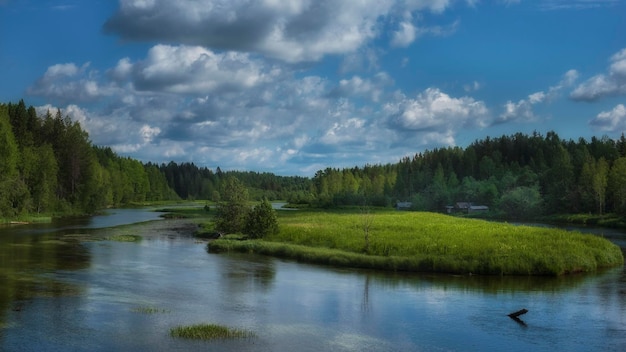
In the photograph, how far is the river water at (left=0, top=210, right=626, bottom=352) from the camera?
25906 mm

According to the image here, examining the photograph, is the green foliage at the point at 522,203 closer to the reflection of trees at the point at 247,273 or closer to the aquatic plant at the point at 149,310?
the reflection of trees at the point at 247,273

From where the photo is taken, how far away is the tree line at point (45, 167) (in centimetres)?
9469

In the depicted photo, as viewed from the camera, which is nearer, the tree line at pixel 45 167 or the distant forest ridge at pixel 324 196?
the tree line at pixel 45 167

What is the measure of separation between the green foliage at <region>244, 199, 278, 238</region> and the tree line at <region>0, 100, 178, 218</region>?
45.5 m

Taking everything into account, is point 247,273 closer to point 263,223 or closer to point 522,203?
point 263,223

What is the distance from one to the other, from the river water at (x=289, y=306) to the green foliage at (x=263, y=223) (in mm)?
15065

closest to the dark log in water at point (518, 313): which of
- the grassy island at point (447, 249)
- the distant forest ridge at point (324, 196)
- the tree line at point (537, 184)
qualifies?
the grassy island at point (447, 249)

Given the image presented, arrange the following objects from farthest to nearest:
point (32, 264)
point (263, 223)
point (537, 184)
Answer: point (537, 184) → point (263, 223) → point (32, 264)

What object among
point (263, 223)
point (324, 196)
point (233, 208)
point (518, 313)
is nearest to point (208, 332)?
point (518, 313)

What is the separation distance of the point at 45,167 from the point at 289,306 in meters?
90.5

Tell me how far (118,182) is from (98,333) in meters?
152

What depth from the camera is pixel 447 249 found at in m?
51.4

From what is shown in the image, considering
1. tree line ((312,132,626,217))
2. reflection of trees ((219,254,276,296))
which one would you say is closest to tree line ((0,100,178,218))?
reflection of trees ((219,254,276,296))

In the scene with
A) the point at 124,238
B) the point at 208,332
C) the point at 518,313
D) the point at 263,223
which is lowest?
the point at 208,332
